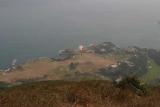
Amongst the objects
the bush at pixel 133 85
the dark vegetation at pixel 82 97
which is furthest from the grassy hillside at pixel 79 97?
the bush at pixel 133 85

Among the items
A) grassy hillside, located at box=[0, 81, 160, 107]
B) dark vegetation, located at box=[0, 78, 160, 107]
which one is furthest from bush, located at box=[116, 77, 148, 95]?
grassy hillside, located at box=[0, 81, 160, 107]

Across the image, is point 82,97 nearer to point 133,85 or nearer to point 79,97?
point 79,97

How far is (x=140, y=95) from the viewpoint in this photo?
2145 cm

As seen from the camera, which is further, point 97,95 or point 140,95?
point 140,95

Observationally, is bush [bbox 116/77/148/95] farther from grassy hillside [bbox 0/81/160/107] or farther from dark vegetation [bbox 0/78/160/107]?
grassy hillside [bbox 0/81/160/107]

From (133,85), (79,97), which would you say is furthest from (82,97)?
(133,85)

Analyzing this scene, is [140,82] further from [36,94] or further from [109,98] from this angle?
[36,94]

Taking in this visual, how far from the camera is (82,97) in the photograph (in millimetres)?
18719

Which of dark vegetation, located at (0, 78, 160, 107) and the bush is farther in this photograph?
the bush

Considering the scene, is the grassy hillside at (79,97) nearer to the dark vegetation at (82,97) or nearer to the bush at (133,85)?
the dark vegetation at (82,97)

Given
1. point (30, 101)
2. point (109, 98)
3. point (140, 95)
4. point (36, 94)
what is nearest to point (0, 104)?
point (30, 101)

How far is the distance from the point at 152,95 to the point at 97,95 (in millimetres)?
4172

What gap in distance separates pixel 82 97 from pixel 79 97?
0.17m

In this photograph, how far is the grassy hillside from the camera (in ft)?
57.4
